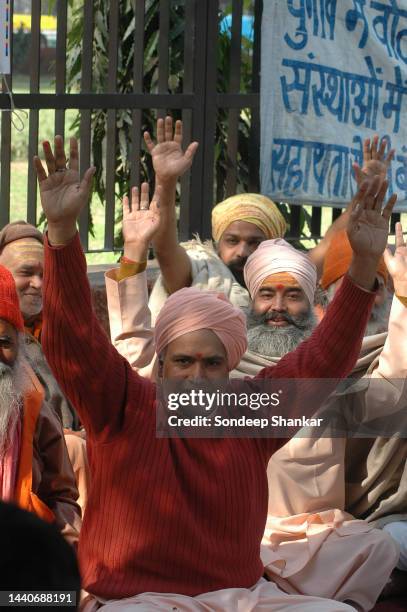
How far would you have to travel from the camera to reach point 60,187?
10.7 ft

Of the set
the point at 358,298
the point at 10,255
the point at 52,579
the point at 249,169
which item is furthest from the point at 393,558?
the point at 249,169

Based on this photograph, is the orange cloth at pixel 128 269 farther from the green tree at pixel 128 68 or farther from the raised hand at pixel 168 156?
the green tree at pixel 128 68

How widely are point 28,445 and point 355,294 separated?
1212mm

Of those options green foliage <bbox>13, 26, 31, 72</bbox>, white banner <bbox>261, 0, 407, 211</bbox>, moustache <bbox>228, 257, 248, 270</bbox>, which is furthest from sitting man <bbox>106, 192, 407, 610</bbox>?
green foliage <bbox>13, 26, 31, 72</bbox>

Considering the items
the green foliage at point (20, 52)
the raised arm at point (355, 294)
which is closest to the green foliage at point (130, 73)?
the raised arm at point (355, 294)

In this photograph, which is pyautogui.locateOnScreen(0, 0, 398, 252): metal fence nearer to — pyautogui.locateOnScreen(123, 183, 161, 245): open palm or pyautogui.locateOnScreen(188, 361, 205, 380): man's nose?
pyautogui.locateOnScreen(123, 183, 161, 245): open palm

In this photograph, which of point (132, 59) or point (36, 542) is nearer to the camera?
point (36, 542)

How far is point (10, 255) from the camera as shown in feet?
17.6

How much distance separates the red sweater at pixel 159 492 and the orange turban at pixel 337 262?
6.61 ft

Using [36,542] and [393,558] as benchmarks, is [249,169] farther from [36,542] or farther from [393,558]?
[36,542]

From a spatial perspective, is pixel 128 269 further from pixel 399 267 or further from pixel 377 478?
pixel 377 478

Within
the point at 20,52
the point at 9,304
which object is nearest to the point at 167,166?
the point at 9,304

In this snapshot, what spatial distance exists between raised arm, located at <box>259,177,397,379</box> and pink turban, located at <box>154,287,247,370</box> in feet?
0.89

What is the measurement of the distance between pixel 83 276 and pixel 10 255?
2.14 meters
